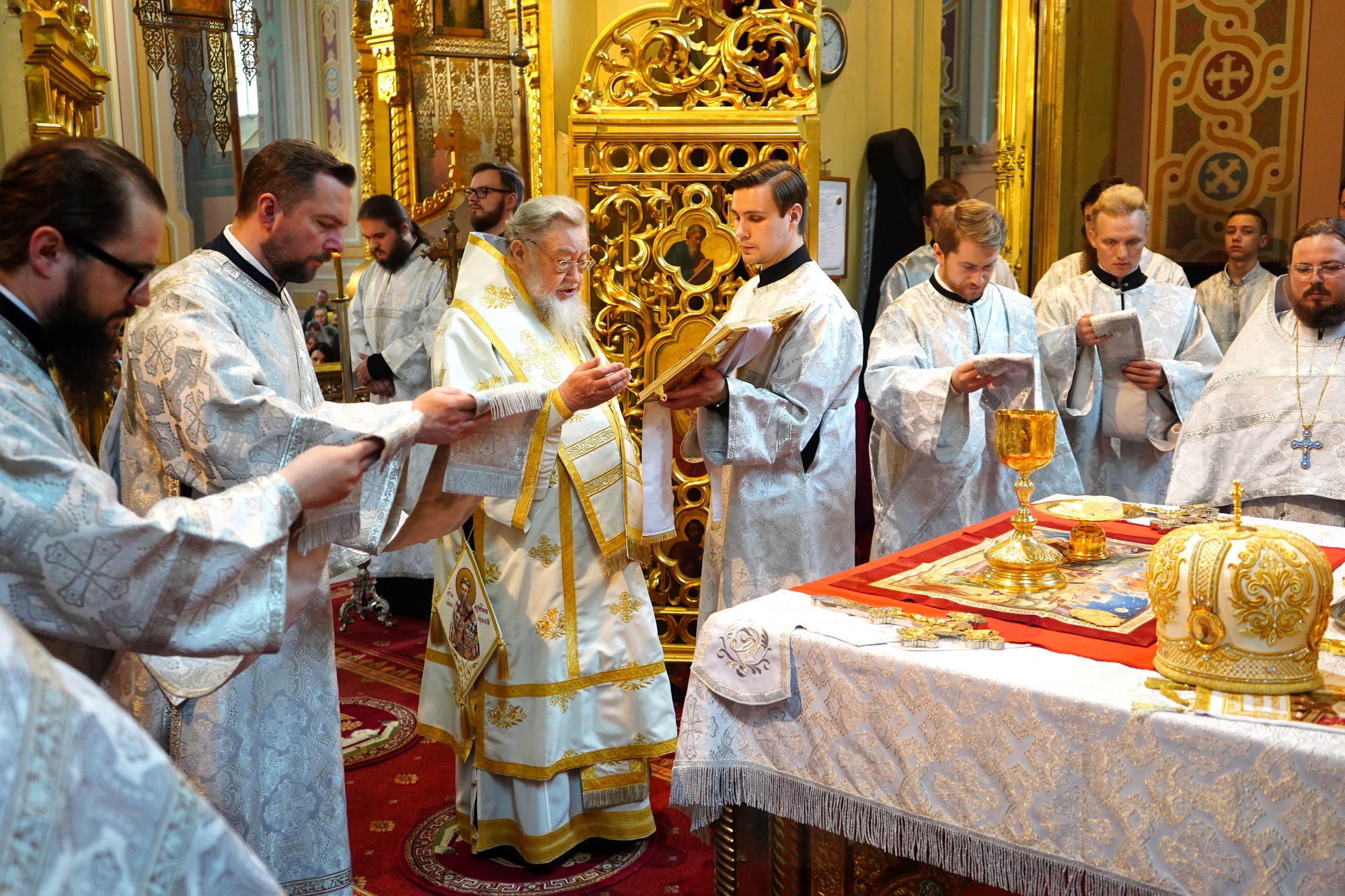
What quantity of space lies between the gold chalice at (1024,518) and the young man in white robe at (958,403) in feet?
4.05

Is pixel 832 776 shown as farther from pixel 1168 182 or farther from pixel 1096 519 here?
pixel 1168 182

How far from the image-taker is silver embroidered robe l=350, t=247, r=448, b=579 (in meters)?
5.63

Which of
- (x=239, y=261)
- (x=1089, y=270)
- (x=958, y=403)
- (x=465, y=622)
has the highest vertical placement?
(x=239, y=261)

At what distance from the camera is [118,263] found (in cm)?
169

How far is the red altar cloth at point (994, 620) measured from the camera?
187 cm

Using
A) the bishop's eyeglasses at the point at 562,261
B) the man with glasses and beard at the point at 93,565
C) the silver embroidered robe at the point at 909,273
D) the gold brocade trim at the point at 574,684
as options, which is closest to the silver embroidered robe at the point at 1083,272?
the silver embroidered robe at the point at 909,273

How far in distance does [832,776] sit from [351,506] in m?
0.97

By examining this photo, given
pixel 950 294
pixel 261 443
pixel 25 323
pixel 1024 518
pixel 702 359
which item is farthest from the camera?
pixel 950 294

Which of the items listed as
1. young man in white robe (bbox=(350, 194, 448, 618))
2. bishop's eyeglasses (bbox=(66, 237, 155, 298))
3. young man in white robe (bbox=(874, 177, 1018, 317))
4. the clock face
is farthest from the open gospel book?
the clock face

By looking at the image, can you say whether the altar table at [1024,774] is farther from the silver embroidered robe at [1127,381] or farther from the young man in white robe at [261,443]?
the silver embroidered robe at [1127,381]

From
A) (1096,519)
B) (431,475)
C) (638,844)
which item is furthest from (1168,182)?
(431,475)

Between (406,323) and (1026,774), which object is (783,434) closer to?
(1026,774)

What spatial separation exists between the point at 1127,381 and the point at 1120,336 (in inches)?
7.5

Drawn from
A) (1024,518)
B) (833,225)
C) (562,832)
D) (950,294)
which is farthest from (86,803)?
(833,225)
